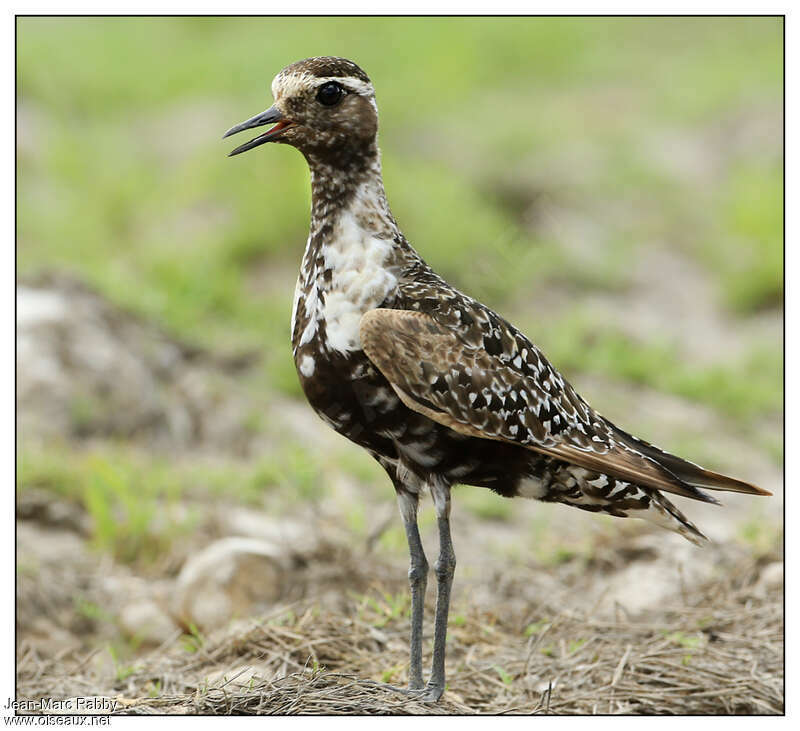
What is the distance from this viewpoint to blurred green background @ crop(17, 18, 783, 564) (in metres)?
8.09

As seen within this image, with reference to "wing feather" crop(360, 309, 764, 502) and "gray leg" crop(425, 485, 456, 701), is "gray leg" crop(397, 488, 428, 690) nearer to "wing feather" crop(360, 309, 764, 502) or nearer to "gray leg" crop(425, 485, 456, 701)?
"gray leg" crop(425, 485, 456, 701)

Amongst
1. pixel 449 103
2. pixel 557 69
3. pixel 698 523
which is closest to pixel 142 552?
pixel 698 523

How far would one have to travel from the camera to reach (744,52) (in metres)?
13.2

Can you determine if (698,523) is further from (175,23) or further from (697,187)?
(175,23)

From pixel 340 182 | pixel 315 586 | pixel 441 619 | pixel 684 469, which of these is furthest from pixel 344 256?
pixel 315 586

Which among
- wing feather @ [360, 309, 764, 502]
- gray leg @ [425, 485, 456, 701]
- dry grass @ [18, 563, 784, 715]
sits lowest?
dry grass @ [18, 563, 784, 715]

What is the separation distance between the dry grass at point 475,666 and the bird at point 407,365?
367 mm

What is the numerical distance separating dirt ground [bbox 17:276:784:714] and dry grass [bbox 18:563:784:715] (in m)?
0.01

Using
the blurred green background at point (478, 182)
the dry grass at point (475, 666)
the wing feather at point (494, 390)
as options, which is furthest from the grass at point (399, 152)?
the wing feather at point (494, 390)

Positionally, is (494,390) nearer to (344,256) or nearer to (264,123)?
(344,256)

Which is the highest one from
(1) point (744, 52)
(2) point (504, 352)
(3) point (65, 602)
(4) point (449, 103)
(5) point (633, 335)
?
(1) point (744, 52)

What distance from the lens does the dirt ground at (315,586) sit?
421 centimetres

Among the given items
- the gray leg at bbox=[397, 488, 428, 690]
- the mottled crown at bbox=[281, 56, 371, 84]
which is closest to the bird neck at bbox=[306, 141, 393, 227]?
the mottled crown at bbox=[281, 56, 371, 84]

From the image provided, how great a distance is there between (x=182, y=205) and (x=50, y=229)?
1.18 m
